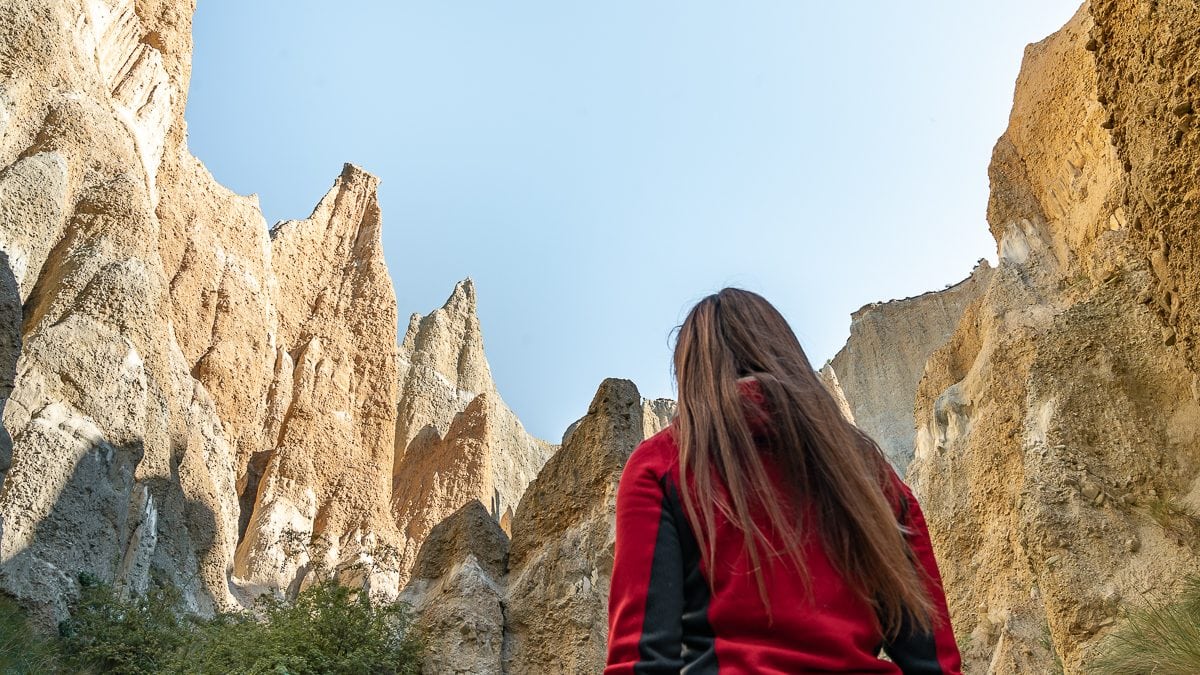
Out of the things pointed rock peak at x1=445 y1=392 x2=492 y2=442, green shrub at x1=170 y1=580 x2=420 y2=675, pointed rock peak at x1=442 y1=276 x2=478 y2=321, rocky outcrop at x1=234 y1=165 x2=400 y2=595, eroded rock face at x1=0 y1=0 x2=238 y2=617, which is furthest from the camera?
pointed rock peak at x1=442 y1=276 x2=478 y2=321

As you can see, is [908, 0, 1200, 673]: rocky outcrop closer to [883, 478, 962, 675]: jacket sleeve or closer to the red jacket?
[883, 478, 962, 675]: jacket sleeve

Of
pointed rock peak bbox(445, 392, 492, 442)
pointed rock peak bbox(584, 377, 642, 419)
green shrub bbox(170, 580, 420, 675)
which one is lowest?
green shrub bbox(170, 580, 420, 675)

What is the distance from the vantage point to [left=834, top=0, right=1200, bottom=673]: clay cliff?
5.11 m

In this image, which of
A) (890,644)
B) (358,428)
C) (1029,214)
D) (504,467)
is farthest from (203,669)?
(504,467)

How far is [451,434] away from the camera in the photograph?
111 feet

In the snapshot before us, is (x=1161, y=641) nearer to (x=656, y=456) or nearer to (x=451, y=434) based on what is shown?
(x=656, y=456)

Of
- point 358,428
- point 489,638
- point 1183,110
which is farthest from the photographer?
point 358,428

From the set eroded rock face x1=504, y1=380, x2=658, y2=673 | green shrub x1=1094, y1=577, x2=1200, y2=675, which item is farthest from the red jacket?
eroded rock face x1=504, y1=380, x2=658, y2=673

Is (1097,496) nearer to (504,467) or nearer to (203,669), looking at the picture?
(203,669)

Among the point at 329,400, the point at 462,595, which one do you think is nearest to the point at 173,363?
the point at 329,400

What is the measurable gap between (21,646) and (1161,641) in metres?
10.7

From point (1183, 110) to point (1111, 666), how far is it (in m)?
3.68

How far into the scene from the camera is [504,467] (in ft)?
155

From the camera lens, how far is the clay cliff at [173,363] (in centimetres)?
1339
